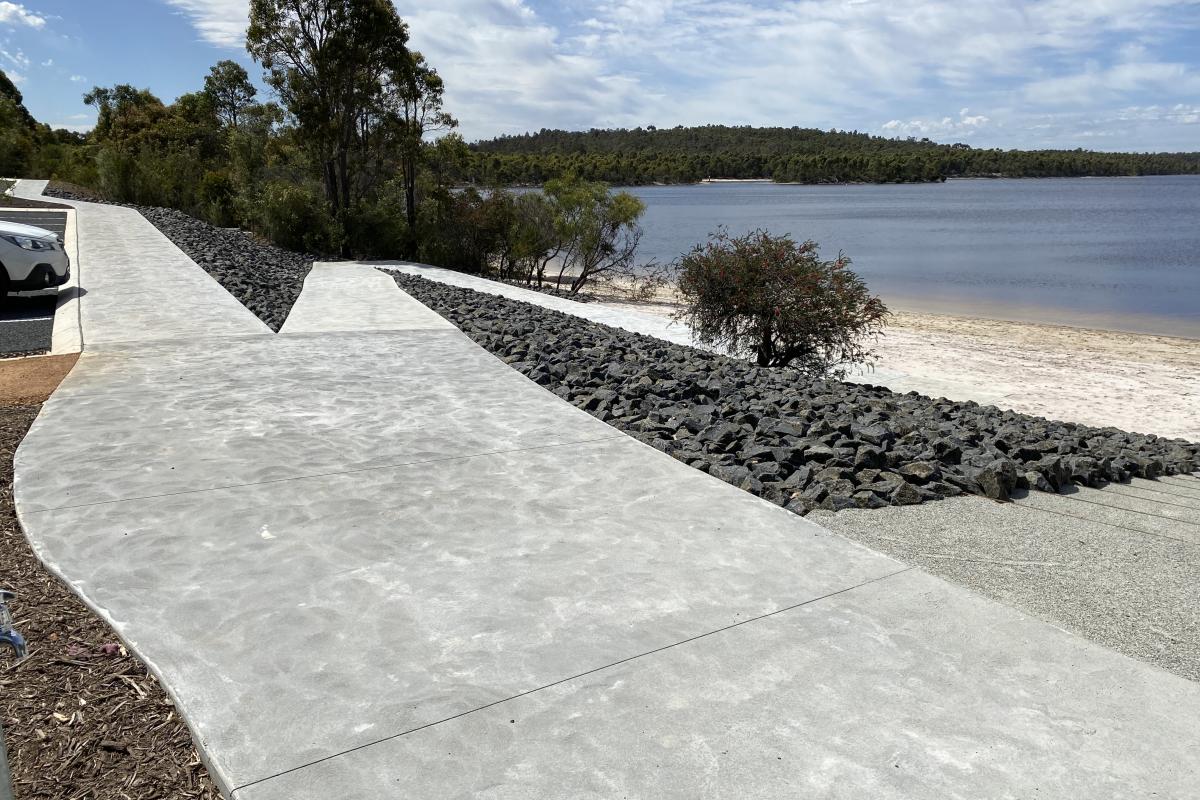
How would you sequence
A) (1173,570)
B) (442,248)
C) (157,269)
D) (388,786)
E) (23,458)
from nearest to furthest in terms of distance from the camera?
(388,786)
(1173,570)
(23,458)
(157,269)
(442,248)

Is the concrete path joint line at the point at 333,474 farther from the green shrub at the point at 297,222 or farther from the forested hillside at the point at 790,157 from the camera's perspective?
the forested hillside at the point at 790,157

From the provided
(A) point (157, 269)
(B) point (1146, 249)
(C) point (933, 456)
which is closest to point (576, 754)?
(C) point (933, 456)

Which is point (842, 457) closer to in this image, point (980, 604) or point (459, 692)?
point (980, 604)

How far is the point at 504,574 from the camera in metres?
4.09

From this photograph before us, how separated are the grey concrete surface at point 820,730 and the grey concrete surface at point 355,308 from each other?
337 inches

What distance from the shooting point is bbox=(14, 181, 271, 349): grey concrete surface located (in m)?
10.2

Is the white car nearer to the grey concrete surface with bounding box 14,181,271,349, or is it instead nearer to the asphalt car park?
the asphalt car park

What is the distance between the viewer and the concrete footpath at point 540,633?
2.79 m

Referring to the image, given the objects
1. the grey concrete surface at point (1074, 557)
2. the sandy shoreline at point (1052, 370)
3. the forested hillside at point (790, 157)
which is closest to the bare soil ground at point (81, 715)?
the grey concrete surface at point (1074, 557)

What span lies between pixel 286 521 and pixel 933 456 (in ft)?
14.2

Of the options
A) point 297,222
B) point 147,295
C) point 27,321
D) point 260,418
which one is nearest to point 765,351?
point 260,418

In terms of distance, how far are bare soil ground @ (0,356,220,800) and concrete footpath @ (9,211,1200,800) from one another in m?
0.09

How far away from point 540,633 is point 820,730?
119 centimetres

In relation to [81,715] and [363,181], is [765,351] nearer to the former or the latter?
[81,715]
